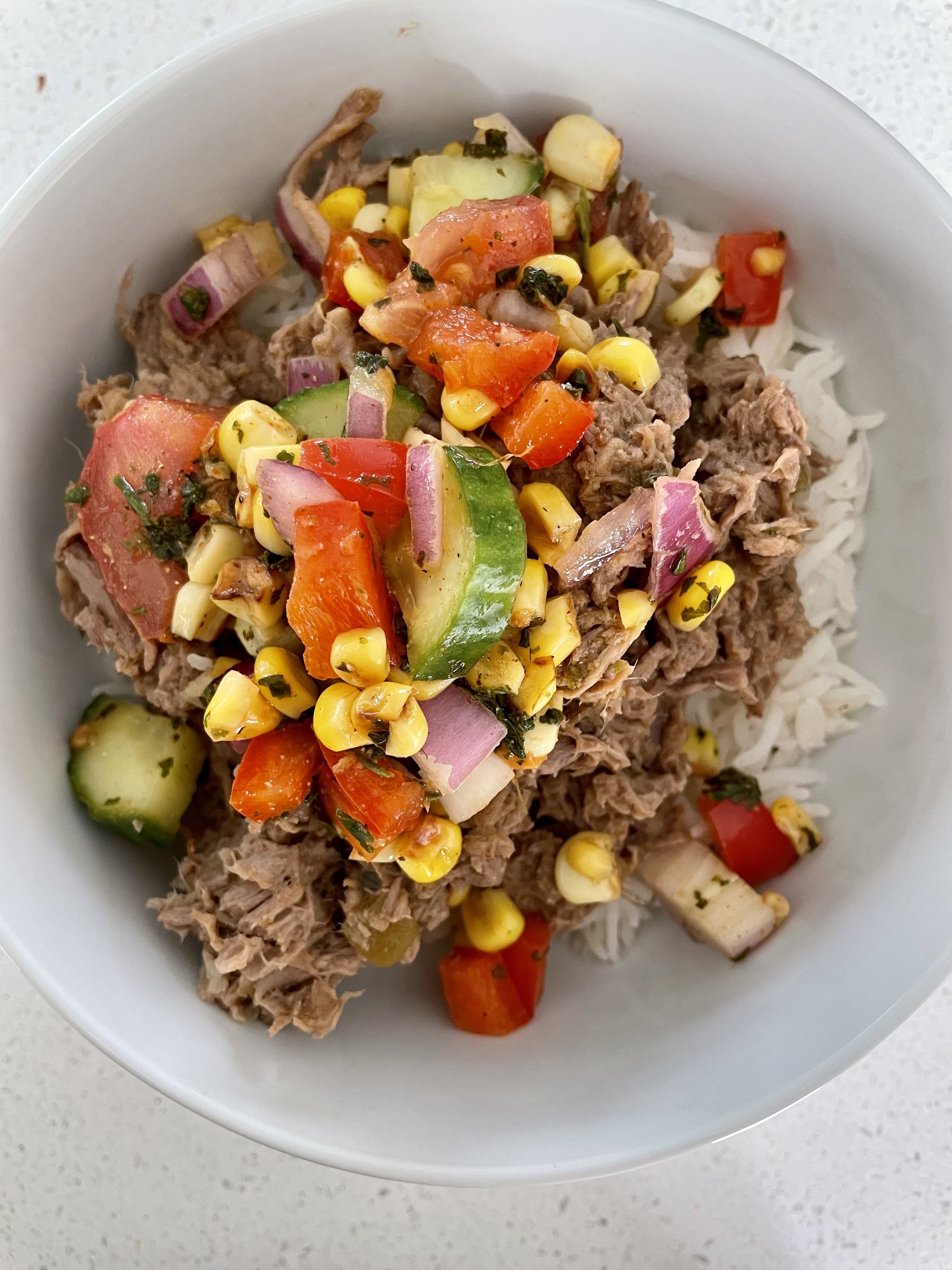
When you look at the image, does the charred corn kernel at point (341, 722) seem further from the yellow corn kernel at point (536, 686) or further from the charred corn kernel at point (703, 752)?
the charred corn kernel at point (703, 752)

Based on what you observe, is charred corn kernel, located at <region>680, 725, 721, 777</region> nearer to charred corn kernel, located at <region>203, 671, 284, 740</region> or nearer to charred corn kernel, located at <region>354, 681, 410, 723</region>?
charred corn kernel, located at <region>354, 681, 410, 723</region>

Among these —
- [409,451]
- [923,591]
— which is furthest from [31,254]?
[923,591]

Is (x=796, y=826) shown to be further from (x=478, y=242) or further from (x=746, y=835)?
(x=478, y=242)

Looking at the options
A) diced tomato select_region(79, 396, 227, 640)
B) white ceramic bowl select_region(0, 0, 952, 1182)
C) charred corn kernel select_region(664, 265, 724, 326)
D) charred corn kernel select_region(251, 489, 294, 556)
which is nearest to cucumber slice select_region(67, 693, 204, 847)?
white ceramic bowl select_region(0, 0, 952, 1182)

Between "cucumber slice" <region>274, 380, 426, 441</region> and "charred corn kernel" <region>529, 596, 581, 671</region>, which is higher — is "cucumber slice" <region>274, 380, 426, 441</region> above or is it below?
above

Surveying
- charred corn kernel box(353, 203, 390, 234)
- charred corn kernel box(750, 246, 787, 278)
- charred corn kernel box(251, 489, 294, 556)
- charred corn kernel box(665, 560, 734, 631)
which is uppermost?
charred corn kernel box(353, 203, 390, 234)

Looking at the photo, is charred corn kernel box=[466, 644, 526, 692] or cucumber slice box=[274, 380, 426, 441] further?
cucumber slice box=[274, 380, 426, 441]

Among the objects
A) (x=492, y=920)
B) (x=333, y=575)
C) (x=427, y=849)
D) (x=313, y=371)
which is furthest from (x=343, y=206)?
(x=492, y=920)
